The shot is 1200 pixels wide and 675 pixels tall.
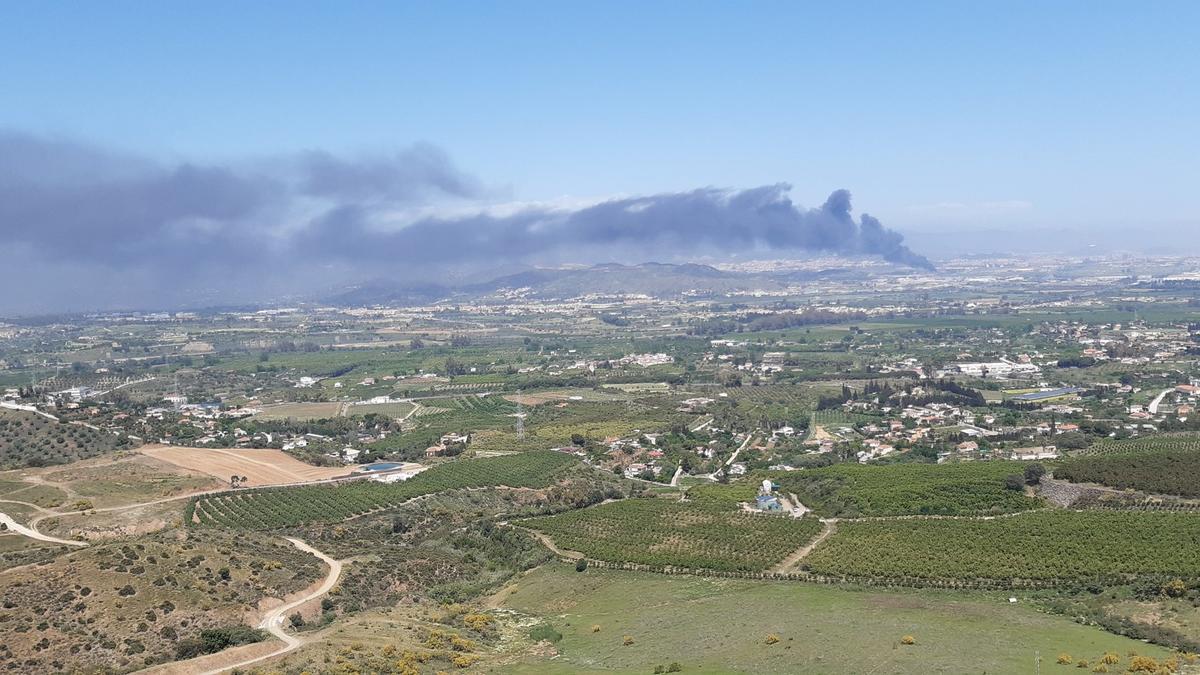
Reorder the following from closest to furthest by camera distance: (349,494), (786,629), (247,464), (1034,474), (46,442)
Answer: (786,629) → (1034,474) → (349,494) → (247,464) → (46,442)

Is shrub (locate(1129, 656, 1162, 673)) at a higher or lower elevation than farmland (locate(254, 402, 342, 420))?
higher

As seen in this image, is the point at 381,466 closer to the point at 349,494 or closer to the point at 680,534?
the point at 349,494

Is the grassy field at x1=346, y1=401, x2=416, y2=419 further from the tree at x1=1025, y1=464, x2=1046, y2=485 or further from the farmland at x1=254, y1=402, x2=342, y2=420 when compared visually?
the tree at x1=1025, y1=464, x2=1046, y2=485

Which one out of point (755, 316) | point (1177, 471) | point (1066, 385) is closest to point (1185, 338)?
point (1066, 385)

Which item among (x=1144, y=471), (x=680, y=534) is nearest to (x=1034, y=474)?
(x=1144, y=471)

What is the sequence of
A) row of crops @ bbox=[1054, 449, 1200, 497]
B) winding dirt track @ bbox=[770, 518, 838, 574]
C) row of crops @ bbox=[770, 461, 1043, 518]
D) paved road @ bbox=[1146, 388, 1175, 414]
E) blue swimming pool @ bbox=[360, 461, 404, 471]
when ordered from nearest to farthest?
winding dirt track @ bbox=[770, 518, 838, 574]
row of crops @ bbox=[1054, 449, 1200, 497]
row of crops @ bbox=[770, 461, 1043, 518]
blue swimming pool @ bbox=[360, 461, 404, 471]
paved road @ bbox=[1146, 388, 1175, 414]

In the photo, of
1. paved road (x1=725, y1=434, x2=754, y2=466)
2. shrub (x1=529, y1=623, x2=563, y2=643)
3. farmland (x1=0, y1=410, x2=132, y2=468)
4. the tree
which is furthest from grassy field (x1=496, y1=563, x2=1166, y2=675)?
farmland (x1=0, y1=410, x2=132, y2=468)

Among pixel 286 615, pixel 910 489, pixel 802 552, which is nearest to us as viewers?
pixel 286 615
